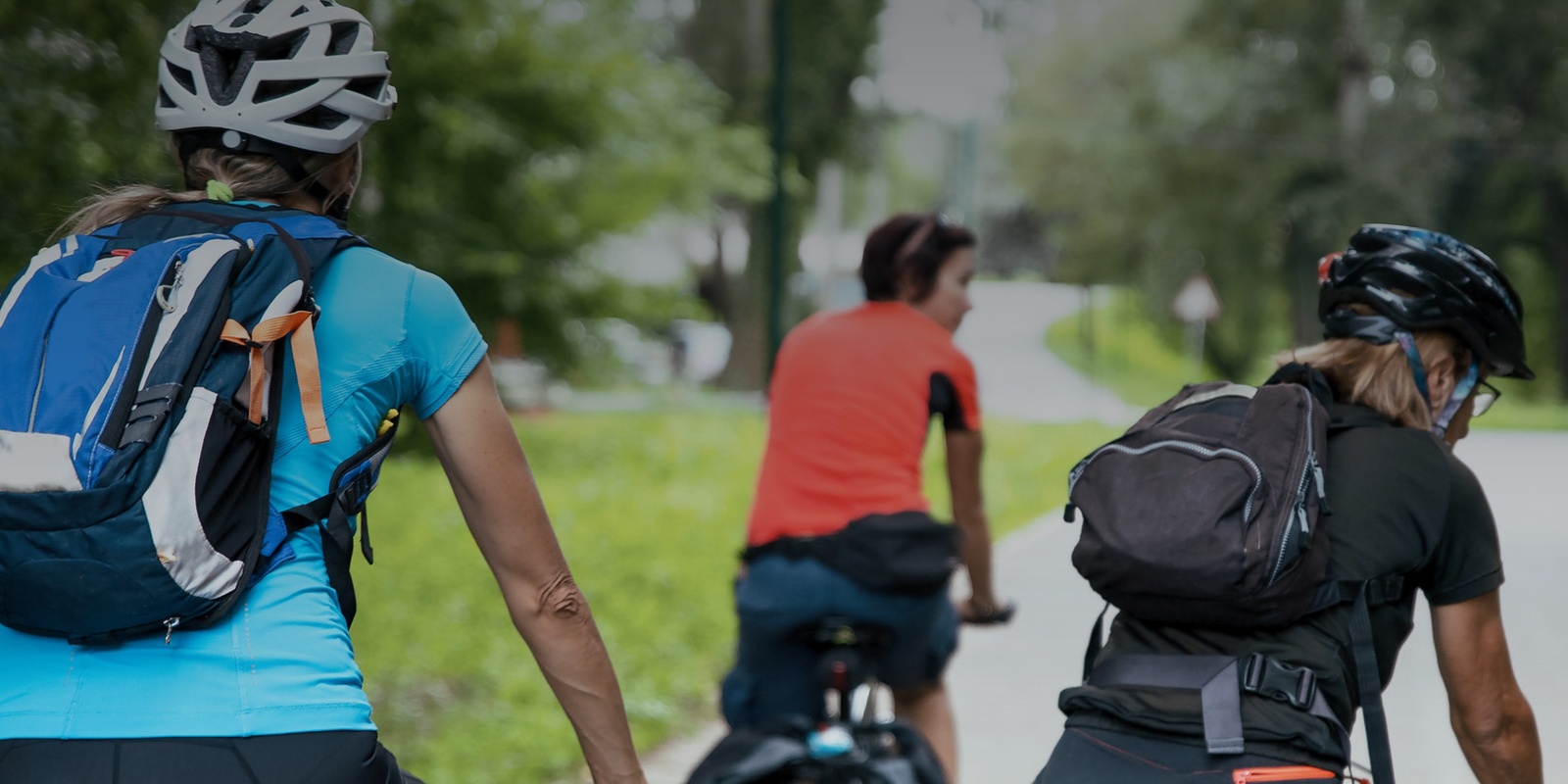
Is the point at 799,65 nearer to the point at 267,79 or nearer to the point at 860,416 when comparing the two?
the point at 860,416

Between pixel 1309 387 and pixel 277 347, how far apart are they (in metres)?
1.62

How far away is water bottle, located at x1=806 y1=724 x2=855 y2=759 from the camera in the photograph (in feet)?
12.8

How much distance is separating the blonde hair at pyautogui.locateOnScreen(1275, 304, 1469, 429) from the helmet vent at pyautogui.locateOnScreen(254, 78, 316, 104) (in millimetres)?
1647

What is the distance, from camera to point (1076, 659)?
879cm

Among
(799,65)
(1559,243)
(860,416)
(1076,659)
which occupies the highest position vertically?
(860,416)

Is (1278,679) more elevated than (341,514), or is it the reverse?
(341,514)

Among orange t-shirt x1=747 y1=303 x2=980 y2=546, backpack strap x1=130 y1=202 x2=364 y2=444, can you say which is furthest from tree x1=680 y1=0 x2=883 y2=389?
backpack strap x1=130 y1=202 x2=364 y2=444

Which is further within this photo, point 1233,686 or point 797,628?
point 797,628

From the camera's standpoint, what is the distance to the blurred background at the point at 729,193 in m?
7.48

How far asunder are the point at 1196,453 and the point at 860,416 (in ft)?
6.43

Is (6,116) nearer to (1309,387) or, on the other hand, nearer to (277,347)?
(277,347)

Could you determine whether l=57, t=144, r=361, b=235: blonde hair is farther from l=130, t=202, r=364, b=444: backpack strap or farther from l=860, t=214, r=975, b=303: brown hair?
l=860, t=214, r=975, b=303: brown hair

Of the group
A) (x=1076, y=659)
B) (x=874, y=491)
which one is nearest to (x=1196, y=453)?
(x=874, y=491)

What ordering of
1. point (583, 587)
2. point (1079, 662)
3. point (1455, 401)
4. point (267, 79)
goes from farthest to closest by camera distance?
1. point (583, 587)
2. point (1079, 662)
3. point (1455, 401)
4. point (267, 79)
